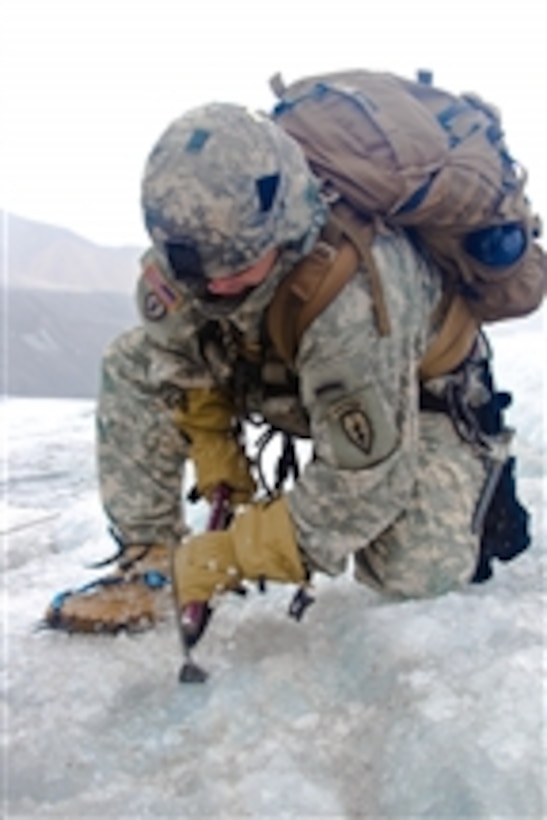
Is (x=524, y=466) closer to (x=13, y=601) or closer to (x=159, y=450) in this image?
A: (x=159, y=450)

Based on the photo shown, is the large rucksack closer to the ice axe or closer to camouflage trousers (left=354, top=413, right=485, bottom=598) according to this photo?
camouflage trousers (left=354, top=413, right=485, bottom=598)

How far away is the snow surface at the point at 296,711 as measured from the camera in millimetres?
1659

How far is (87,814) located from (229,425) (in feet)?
3.54

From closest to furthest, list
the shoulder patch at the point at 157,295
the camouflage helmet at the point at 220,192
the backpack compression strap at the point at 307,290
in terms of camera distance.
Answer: the camouflage helmet at the point at 220,192 < the backpack compression strap at the point at 307,290 < the shoulder patch at the point at 157,295

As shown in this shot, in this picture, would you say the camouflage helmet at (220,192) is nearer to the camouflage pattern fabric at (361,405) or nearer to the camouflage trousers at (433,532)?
the camouflage pattern fabric at (361,405)

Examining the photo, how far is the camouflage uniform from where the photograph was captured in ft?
5.96

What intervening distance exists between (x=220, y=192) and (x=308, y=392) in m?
0.44

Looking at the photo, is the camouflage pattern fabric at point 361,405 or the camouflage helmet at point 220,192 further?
the camouflage pattern fabric at point 361,405

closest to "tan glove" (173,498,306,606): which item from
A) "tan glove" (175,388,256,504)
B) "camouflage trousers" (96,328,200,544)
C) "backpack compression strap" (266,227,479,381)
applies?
"backpack compression strap" (266,227,479,381)

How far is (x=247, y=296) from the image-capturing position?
6.44 ft

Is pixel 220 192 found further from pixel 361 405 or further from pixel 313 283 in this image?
pixel 361 405

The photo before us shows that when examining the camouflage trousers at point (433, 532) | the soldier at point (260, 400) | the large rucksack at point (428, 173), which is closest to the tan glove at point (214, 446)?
the soldier at point (260, 400)

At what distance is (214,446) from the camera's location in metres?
2.51

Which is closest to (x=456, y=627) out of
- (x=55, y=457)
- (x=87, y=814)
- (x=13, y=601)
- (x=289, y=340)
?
(x=289, y=340)
